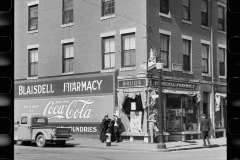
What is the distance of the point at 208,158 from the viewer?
16.0m

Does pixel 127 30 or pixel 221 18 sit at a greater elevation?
pixel 221 18

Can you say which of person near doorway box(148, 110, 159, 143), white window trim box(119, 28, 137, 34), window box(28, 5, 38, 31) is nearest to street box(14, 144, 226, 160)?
person near doorway box(148, 110, 159, 143)

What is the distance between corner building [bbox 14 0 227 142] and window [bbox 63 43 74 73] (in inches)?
2.7

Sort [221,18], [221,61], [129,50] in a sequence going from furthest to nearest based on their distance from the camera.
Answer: [221,18] < [221,61] < [129,50]

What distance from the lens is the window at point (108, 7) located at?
2639 centimetres

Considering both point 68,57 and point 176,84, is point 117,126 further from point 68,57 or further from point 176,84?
point 68,57

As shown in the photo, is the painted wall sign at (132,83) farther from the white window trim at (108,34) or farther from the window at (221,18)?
the window at (221,18)

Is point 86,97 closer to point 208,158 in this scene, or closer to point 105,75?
point 105,75

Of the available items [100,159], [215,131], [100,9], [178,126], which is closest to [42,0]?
[100,9]

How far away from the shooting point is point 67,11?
28.5m

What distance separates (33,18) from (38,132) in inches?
422

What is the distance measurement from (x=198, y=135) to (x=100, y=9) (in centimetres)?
1076

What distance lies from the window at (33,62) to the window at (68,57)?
8.59 ft

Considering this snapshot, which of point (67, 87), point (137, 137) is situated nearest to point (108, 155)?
point (137, 137)
